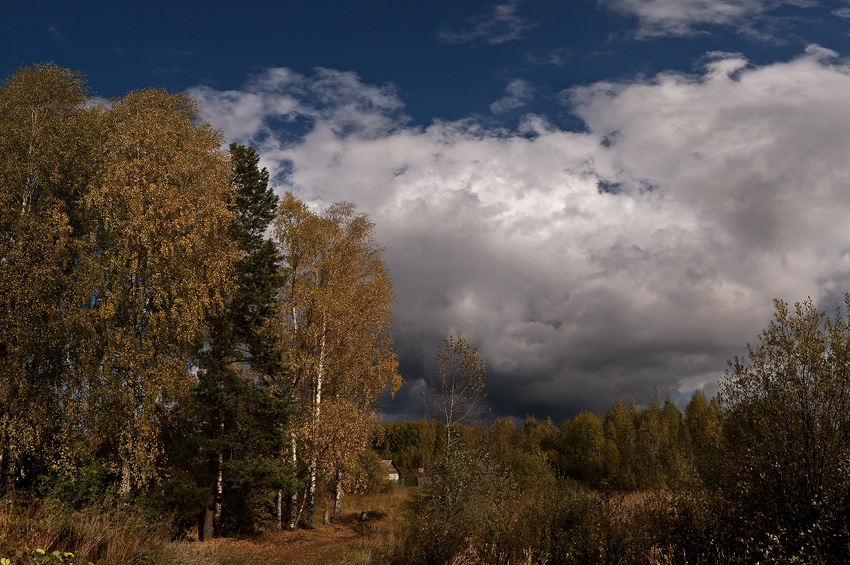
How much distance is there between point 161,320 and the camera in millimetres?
16188

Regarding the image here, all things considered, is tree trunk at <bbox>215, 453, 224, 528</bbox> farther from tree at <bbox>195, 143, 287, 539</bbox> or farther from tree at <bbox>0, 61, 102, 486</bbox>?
tree at <bbox>0, 61, 102, 486</bbox>

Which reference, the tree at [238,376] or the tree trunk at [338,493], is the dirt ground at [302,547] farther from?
the tree at [238,376]

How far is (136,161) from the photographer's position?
57.5 feet

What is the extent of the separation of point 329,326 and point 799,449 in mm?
16765

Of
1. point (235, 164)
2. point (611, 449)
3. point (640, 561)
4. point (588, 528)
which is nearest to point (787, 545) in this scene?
point (640, 561)

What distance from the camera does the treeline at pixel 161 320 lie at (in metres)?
15.7

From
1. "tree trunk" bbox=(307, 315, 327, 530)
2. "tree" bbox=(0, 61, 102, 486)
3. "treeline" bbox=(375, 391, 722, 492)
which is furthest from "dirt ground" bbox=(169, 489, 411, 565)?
"treeline" bbox=(375, 391, 722, 492)

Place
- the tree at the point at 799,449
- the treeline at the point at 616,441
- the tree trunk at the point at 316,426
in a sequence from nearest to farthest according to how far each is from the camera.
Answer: the tree at the point at 799,449 → the tree trunk at the point at 316,426 → the treeline at the point at 616,441

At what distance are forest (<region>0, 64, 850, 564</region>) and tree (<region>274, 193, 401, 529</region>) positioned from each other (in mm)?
111

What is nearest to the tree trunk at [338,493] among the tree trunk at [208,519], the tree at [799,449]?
the tree trunk at [208,519]

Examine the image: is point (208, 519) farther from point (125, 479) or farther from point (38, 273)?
point (38, 273)

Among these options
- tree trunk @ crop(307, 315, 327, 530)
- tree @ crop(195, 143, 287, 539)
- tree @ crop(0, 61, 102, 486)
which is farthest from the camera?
tree trunk @ crop(307, 315, 327, 530)

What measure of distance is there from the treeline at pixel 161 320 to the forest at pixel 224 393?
0.08 m

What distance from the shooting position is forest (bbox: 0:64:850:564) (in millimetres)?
10258
